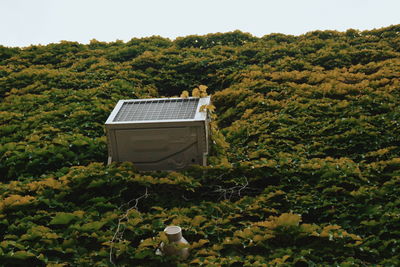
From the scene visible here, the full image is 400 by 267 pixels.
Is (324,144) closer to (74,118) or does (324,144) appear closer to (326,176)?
(326,176)

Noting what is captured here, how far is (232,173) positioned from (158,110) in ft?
4.08

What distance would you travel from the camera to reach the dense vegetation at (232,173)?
3.11 m

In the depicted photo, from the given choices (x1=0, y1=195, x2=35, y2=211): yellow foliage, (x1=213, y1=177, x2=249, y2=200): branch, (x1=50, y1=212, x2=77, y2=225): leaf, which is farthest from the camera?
(x1=213, y1=177, x2=249, y2=200): branch

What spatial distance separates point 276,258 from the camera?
2.87 m

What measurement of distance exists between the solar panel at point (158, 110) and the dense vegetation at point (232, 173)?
63 centimetres

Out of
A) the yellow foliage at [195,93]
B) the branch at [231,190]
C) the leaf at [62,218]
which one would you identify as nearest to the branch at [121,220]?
the leaf at [62,218]

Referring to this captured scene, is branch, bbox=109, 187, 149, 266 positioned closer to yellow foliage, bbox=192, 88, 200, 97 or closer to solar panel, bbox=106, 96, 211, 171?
solar panel, bbox=106, 96, 211, 171

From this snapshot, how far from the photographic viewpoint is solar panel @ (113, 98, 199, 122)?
4.48 metres

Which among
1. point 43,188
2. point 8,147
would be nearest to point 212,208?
point 43,188

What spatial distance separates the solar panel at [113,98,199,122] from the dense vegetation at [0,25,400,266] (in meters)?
0.63

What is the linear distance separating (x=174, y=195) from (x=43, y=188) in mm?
1434

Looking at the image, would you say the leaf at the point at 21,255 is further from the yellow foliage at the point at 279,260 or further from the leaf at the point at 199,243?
the yellow foliage at the point at 279,260

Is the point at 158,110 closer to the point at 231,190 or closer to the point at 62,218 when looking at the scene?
the point at 231,190

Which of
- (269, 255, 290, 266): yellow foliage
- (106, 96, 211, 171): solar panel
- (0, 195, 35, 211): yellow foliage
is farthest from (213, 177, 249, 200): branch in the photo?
(0, 195, 35, 211): yellow foliage
